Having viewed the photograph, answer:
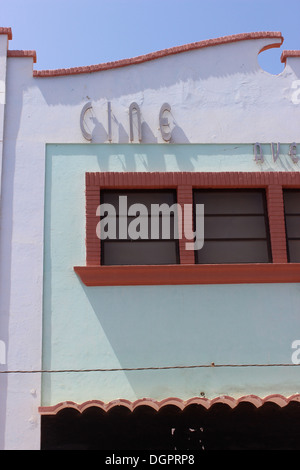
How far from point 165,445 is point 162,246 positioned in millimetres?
2838

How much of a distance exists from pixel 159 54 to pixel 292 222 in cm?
346

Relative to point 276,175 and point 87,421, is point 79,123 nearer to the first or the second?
point 276,175

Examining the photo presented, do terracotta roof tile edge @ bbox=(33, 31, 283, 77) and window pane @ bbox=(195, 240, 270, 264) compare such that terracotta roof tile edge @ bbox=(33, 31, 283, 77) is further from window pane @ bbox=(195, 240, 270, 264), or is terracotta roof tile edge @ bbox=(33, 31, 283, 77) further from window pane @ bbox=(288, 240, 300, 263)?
window pane @ bbox=(288, 240, 300, 263)

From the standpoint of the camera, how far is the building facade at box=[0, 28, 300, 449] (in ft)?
25.8

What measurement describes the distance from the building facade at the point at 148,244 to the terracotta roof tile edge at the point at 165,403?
20mm

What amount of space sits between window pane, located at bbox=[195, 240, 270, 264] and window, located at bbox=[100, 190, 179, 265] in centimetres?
45

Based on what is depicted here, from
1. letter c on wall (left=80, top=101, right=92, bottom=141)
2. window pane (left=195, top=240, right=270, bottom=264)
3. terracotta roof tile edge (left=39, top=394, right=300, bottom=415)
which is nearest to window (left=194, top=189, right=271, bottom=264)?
window pane (left=195, top=240, right=270, bottom=264)

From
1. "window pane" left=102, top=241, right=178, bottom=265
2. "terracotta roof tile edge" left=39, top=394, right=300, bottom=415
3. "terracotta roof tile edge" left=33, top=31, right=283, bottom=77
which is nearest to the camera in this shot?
"terracotta roof tile edge" left=39, top=394, right=300, bottom=415

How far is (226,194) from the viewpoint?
893 cm

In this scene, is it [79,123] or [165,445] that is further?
[79,123]

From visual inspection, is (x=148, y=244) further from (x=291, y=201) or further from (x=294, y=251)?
(x=291, y=201)

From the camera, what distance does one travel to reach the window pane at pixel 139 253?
8555mm
